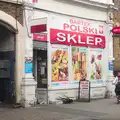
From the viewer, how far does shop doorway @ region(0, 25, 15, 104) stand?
17.7 m

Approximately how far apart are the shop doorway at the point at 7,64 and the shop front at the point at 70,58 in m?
1.55

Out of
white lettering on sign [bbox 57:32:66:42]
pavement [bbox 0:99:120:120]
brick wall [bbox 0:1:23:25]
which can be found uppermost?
brick wall [bbox 0:1:23:25]

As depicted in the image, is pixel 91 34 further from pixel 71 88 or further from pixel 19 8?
pixel 19 8

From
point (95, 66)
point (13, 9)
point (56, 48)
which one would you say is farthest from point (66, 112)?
point (95, 66)

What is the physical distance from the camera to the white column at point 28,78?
17.2 m

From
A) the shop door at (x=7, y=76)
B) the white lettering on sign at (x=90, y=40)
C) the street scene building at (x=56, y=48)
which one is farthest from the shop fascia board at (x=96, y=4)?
the shop door at (x=7, y=76)

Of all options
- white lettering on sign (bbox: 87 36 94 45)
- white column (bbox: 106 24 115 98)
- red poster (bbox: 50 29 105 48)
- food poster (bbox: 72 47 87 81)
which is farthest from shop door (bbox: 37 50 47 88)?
white column (bbox: 106 24 115 98)

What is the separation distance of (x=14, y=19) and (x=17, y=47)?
4.13 feet

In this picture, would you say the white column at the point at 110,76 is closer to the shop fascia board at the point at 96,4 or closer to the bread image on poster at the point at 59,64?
the shop fascia board at the point at 96,4

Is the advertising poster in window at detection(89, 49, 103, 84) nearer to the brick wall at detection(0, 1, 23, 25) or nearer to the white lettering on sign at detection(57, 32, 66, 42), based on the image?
the white lettering on sign at detection(57, 32, 66, 42)

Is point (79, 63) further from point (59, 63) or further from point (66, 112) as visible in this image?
point (66, 112)

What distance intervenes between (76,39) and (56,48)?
1.65 metres

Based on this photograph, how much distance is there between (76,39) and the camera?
20.4 meters

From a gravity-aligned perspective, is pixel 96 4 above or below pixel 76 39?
above
